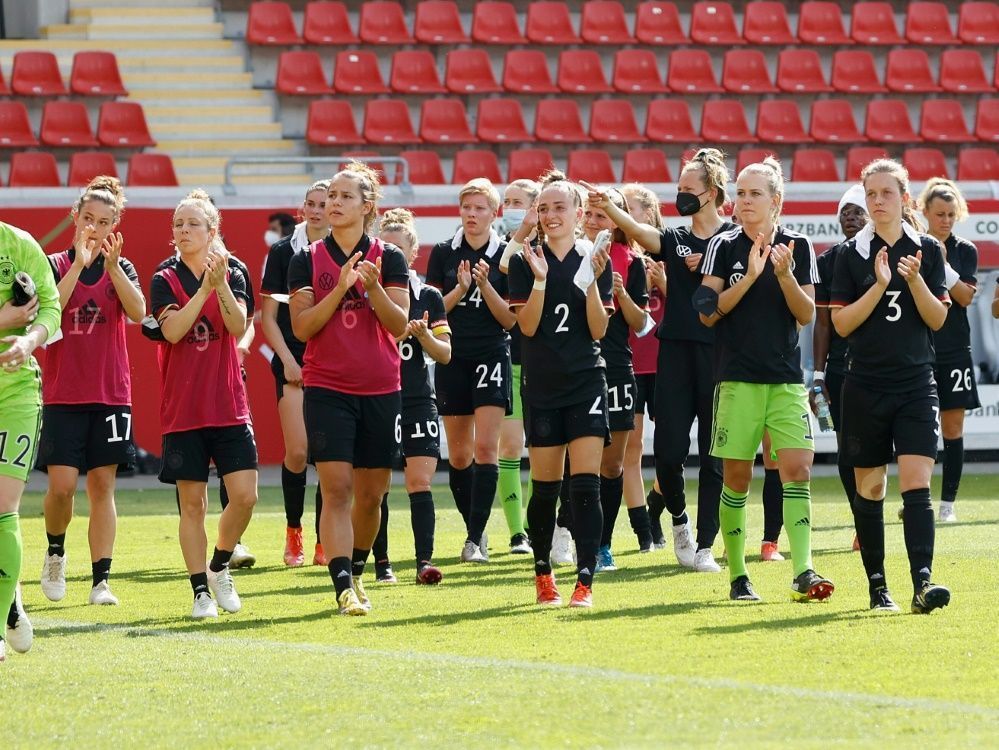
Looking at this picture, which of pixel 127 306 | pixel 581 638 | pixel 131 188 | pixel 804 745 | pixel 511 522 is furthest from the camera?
pixel 131 188

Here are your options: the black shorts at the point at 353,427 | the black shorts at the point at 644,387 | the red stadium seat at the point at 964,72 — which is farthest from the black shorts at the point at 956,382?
the red stadium seat at the point at 964,72

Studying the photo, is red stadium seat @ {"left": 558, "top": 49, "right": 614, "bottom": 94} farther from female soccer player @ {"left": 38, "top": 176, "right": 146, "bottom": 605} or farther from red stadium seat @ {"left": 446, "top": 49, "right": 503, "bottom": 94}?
female soccer player @ {"left": 38, "top": 176, "right": 146, "bottom": 605}

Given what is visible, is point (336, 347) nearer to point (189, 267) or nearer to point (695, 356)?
point (189, 267)

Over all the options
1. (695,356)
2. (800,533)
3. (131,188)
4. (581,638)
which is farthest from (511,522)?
(131,188)

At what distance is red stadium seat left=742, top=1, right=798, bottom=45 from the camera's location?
2147 cm

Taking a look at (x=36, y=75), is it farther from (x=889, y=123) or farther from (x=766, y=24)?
(x=889, y=123)

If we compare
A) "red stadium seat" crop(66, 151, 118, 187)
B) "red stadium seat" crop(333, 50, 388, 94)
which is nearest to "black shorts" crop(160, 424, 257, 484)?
"red stadium seat" crop(66, 151, 118, 187)

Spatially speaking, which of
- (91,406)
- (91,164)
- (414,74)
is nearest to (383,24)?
(414,74)

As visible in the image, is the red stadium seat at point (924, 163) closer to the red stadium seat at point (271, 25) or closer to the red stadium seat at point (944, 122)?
the red stadium seat at point (944, 122)

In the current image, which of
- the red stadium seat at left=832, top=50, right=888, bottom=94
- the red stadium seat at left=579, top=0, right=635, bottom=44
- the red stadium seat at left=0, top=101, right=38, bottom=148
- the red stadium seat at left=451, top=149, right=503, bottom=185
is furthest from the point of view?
the red stadium seat at left=832, top=50, right=888, bottom=94

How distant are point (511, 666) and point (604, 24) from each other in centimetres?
1636

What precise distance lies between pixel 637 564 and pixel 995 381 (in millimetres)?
8609

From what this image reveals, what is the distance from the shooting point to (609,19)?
70.1 feet

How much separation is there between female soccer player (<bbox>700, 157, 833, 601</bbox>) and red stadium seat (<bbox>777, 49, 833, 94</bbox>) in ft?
45.7
